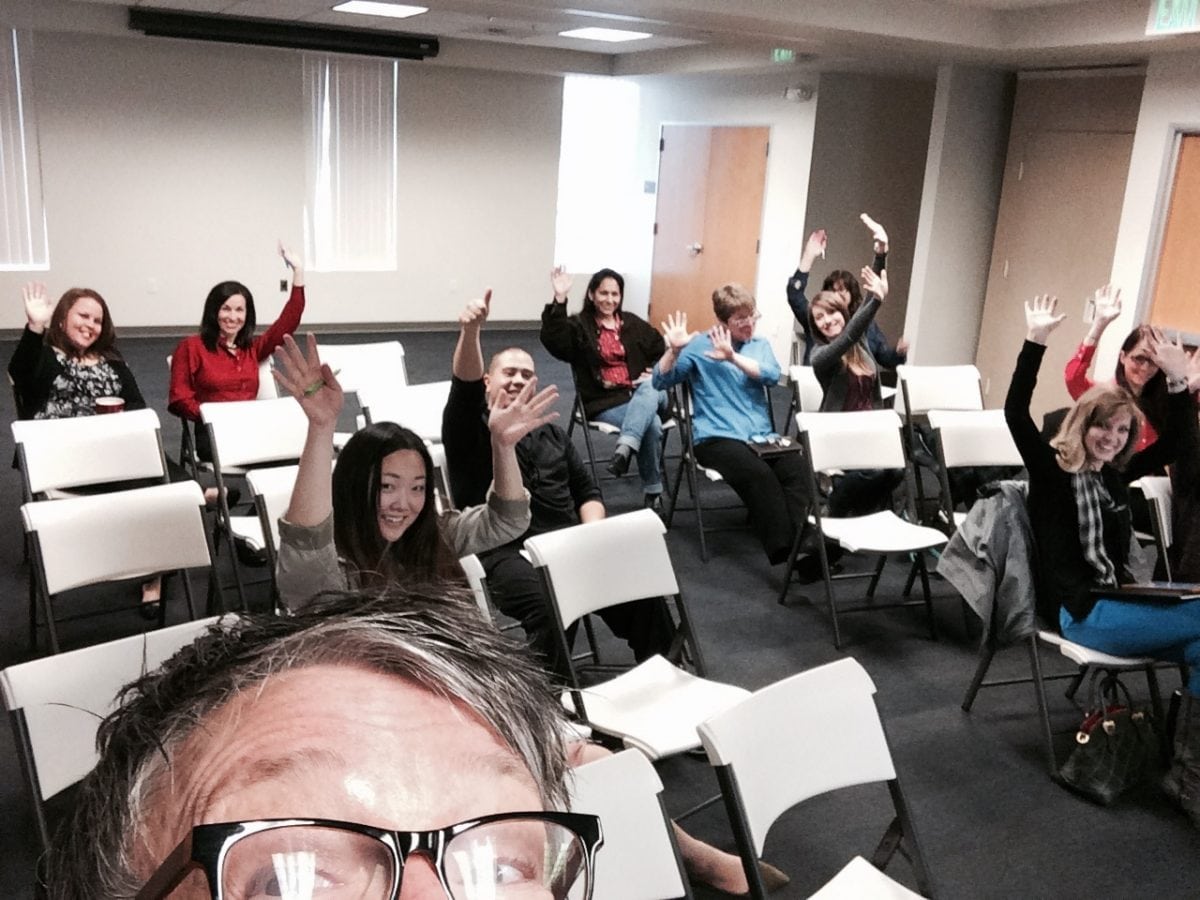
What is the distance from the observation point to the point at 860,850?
2.75m

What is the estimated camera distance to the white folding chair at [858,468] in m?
3.91

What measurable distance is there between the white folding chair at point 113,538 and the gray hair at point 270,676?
83.3 inches

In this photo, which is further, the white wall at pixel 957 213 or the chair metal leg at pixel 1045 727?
the white wall at pixel 957 213

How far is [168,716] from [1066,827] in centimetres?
291

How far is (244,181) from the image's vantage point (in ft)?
30.5

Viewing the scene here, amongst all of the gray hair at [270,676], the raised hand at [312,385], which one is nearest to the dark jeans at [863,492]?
the raised hand at [312,385]

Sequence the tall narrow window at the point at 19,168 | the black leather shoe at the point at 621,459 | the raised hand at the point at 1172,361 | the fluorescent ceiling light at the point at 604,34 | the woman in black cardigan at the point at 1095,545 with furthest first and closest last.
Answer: the tall narrow window at the point at 19,168, the fluorescent ceiling light at the point at 604,34, the black leather shoe at the point at 621,459, the raised hand at the point at 1172,361, the woman in black cardigan at the point at 1095,545

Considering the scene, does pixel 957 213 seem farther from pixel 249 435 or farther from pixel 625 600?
pixel 625 600

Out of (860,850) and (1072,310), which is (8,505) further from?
(1072,310)

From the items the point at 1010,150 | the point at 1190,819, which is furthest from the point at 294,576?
the point at 1010,150

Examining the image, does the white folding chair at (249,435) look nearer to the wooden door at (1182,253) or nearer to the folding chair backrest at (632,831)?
the folding chair backrest at (632,831)

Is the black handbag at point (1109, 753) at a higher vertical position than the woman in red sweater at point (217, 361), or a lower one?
lower

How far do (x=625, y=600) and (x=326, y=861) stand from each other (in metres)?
2.30

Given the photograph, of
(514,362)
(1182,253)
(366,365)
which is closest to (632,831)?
(514,362)
